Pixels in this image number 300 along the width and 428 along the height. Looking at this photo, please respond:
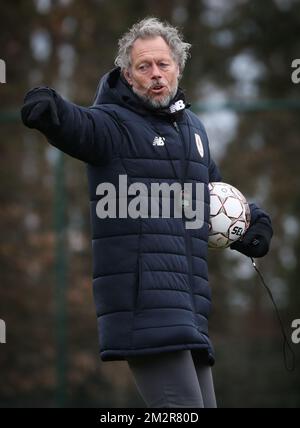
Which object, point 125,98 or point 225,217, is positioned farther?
point 225,217

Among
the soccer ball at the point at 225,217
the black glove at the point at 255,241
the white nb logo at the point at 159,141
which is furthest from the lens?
the black glove at the point at 255,241

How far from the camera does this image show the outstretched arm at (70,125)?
11.0 ft

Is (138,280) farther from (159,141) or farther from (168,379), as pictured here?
(159,141)

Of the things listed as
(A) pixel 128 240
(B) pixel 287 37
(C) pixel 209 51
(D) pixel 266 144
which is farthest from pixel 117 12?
(A) pixel 128 240

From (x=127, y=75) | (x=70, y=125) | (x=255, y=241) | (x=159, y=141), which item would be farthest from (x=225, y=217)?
(x=70, y=125)

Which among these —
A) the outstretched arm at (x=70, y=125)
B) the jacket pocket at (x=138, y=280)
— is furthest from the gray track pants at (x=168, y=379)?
the outstretched arm at (x=70, y=125)

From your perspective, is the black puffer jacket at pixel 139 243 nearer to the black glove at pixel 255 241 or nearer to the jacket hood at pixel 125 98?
the jacket hood at pixel 125 98

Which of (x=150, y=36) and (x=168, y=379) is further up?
(x=150, y=36)

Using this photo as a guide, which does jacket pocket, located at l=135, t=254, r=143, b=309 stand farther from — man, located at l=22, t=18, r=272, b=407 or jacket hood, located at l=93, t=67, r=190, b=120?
jacket hood, located at l=93, t=67, r=190, b=120

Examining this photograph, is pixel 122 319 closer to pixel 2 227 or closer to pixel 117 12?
pixel 2 227

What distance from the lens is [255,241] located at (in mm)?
4121

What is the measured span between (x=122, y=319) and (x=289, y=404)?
185 inches

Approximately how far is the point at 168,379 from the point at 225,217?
794mm

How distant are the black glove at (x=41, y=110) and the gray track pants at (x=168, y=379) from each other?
919 millimetres
